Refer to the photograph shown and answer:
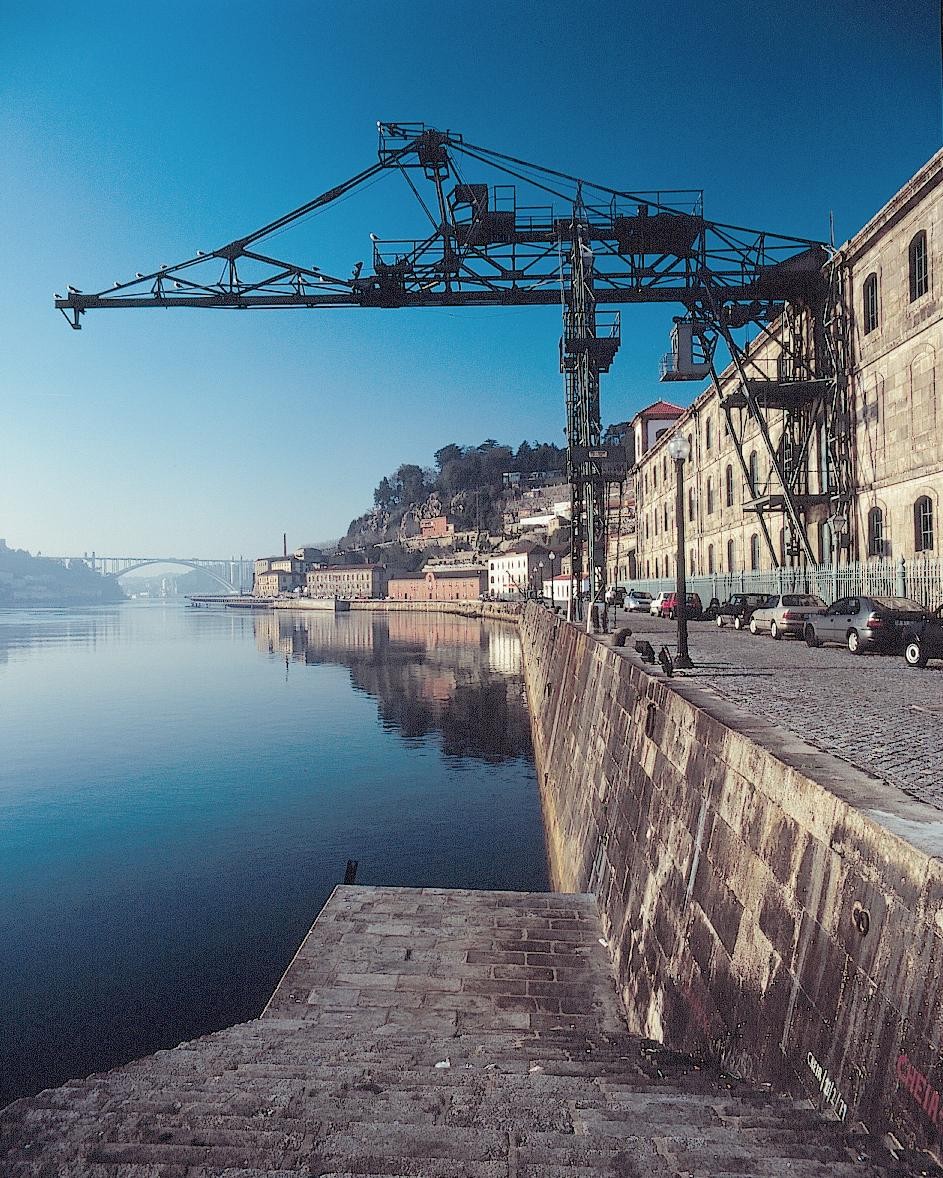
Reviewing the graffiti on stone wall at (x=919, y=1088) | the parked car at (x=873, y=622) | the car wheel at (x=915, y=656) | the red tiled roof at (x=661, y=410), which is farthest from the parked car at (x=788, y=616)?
the red tiled roof at (x=661, y=410)

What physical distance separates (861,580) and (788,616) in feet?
10.5

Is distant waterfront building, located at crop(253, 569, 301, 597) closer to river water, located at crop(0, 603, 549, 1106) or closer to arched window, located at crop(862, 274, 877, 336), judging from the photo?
river water, located at crop(0, 603, 549, 1106)

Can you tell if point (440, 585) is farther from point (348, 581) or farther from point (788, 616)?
point (788, 616)

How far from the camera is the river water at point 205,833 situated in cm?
1002

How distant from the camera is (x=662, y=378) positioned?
25609 millimetres

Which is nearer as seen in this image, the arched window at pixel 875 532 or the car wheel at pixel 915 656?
the car wheel at pixel 915 656

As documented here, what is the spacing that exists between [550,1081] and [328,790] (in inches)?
659

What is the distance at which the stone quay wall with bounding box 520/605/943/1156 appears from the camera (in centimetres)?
287

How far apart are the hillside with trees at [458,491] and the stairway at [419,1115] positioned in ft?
435

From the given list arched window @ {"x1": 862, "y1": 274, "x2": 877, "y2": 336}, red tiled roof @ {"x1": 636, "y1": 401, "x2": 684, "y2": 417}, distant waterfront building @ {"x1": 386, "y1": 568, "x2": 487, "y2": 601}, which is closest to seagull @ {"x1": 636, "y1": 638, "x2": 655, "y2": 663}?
arched window @ {"x1": 862, "y1": 274, "x2": 877, "y2": 336}

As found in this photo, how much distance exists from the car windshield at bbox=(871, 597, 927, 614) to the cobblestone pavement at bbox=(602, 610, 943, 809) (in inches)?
37.9

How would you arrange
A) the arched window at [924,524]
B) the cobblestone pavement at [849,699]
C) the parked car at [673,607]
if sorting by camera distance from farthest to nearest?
1. the parked car at [673,607]
2. the arched window at [924,524]
3. the cobblestone pavement at [849,699]

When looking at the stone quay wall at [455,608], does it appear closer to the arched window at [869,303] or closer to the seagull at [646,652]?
the arched window at [869,303]

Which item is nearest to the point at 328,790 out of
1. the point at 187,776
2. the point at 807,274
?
the point at 187,776
